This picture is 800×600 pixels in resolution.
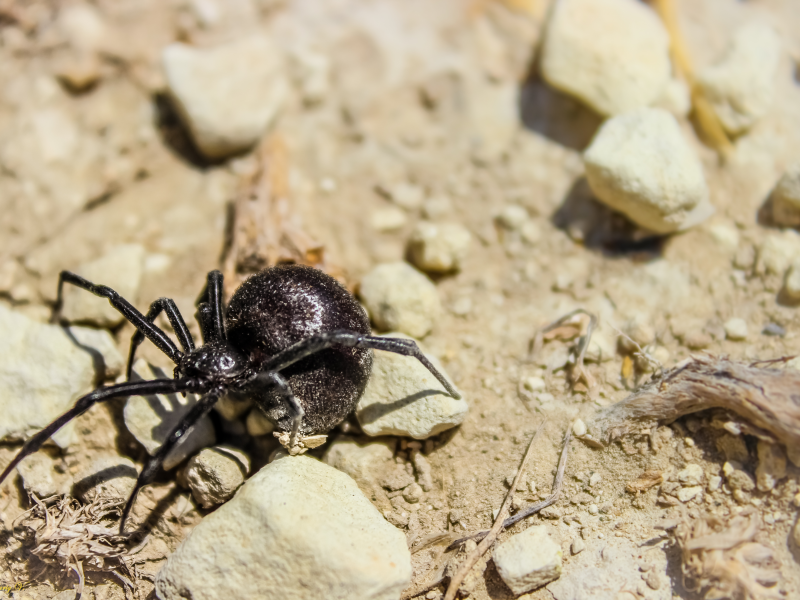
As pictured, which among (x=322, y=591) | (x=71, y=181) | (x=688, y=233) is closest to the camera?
(x=322, y=591)

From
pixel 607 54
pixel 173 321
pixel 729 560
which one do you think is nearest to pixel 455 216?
pixel 607 54

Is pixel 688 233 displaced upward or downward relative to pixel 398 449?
upward

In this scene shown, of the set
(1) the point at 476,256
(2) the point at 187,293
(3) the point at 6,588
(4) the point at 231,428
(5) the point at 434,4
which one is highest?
(5) the point at 434,4

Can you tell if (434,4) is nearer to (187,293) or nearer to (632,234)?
(632,234)

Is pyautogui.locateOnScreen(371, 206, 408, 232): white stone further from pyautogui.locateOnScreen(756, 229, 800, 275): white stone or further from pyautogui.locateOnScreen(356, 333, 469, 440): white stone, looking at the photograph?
pyautogui.locateOnScreen(756, 229, 800, 275): white stone

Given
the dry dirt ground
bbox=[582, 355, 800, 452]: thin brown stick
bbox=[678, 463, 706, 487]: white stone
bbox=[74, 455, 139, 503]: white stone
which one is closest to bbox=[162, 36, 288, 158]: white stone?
the dry dirt ground

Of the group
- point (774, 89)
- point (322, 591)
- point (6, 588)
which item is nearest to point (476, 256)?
point (322, 591)
